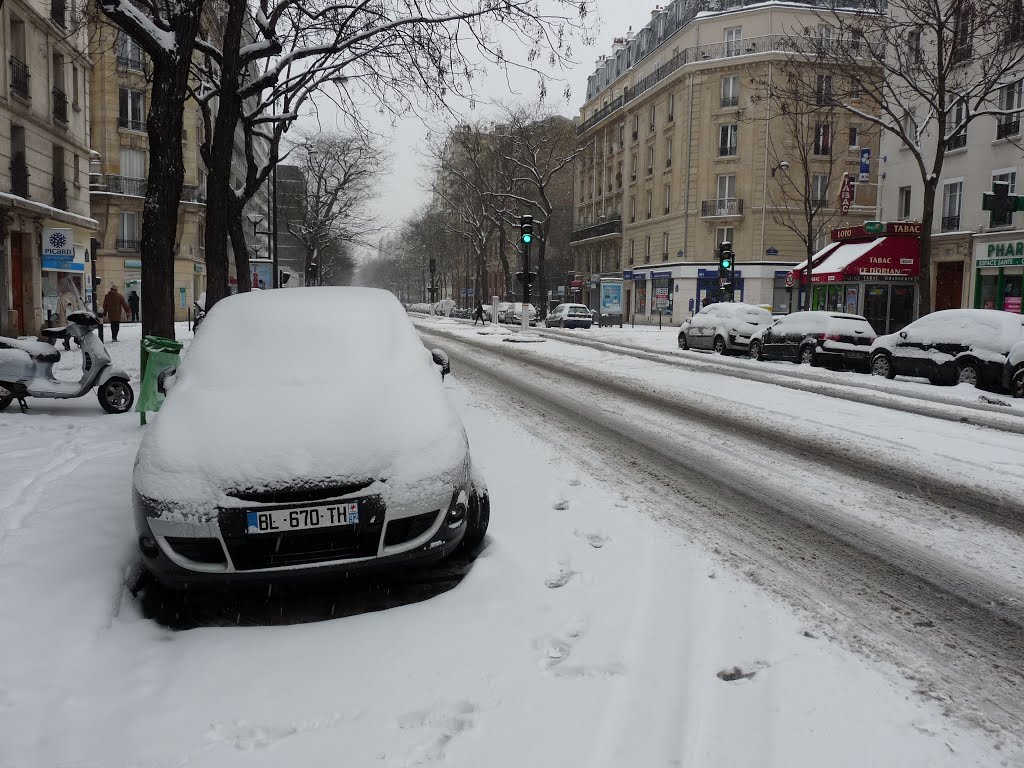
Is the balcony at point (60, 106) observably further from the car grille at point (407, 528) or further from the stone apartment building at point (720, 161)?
the stone apartment building at point (720, 161)

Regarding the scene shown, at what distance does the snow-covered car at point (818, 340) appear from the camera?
18.2 metres

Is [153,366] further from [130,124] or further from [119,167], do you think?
[130,124]

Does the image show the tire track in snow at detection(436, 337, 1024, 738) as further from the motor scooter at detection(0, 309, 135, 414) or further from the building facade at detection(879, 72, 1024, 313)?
the building facade at detection(879, 72, 1024, 313)

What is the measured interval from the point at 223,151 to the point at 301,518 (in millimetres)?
11821

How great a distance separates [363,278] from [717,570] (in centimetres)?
19179

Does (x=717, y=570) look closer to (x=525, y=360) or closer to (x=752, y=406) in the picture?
(x=752, y=406)

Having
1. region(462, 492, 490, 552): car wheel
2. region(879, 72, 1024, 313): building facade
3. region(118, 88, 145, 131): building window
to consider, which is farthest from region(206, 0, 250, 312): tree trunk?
region(118, 88, 145, 131): building window

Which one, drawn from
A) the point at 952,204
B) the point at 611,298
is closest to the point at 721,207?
the point at 611,298

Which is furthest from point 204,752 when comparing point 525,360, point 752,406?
point 525,360

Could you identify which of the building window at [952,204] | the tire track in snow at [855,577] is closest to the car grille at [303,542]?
the tire track in snow at [855,577]

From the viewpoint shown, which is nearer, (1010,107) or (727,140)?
(1010,107)

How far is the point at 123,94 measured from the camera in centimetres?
4081

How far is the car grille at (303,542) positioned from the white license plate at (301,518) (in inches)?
0.9

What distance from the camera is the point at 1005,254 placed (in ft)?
84.7
